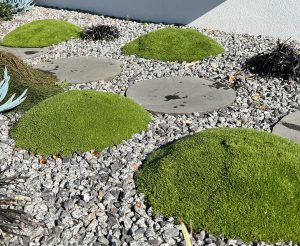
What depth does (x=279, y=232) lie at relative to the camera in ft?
11.6

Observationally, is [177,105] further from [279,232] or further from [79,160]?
[279,232]

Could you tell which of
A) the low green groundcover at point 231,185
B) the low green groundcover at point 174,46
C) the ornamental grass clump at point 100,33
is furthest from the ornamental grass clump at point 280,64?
the ornamental grass clump at point 100,33

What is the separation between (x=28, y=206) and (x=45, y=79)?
11.4ft

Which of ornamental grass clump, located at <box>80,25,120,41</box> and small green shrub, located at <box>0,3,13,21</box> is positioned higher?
ornamental grass clump, located at <box>80,25,120,41</box>

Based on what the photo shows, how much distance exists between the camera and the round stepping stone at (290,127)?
510 cm

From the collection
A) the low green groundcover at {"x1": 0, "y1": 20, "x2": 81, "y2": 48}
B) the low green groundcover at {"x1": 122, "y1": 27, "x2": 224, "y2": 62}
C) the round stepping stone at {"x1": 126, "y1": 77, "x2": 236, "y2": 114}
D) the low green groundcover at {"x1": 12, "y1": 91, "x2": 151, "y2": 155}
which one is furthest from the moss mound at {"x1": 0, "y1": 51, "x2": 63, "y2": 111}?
the low green groundcover at {"x1": 0, "y1": 20, "x2": 81, "y2": 48}

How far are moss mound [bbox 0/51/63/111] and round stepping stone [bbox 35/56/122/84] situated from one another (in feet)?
0.92

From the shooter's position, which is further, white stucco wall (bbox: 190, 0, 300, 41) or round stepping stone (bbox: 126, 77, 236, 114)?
white stucco wall (bbox: 190, 0, 300, 41)

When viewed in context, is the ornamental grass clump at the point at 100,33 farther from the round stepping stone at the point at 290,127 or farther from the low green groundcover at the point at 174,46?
the round stepping stone at the point at 290,127

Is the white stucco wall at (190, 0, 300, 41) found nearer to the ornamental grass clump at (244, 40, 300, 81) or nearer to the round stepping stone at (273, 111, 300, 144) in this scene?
the ornamental grass clump at (244, 40, 300, 81)

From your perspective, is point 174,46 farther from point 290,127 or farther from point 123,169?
point 123,169

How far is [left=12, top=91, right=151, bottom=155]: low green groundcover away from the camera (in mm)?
5074

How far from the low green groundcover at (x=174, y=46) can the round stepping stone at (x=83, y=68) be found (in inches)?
27.6

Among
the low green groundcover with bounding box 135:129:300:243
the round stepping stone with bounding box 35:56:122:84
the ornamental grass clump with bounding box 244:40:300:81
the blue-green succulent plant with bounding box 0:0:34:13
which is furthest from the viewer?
the blue-green succulent plant with bounding box 0:0:34:13
